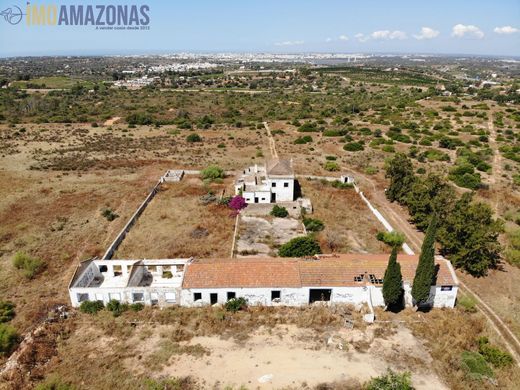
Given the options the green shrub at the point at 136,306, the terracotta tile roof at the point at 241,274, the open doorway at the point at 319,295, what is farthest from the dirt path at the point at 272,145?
the green shrub at the point at 136,306

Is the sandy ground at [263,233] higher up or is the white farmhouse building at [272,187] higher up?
the white farmhouse building at [272,187]

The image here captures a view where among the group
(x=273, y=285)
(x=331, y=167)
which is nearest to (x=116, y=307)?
(x=273, y=285)

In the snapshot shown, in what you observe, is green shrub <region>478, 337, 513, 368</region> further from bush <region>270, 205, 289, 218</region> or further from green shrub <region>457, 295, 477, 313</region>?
bush <region>270, 205, 289, 218</region>

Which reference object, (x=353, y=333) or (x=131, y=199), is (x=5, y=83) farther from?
(x=353, y=333)

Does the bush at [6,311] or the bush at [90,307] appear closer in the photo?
the bush at [6,311]

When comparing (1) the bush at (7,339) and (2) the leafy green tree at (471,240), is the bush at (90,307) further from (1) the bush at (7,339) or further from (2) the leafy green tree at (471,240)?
(2) the leafy green tree at (471,240)

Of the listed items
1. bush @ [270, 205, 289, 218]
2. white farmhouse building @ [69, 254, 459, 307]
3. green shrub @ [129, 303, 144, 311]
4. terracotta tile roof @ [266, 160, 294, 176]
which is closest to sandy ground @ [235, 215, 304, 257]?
bush @ [270, 205, 289, 218]
